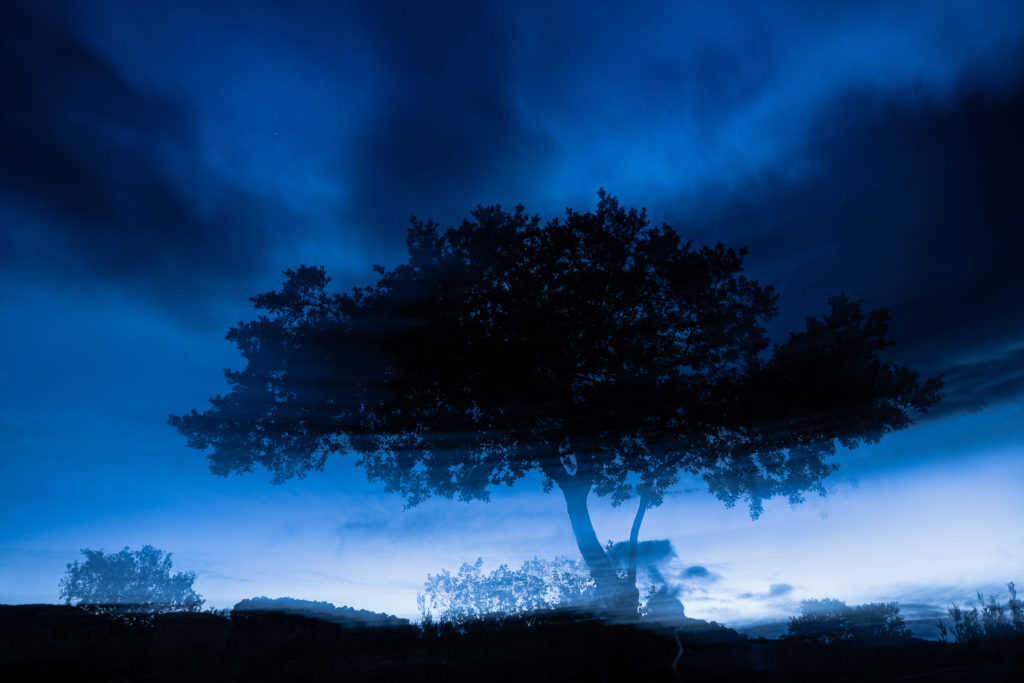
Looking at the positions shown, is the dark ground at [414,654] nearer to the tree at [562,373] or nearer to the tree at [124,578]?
the tree at [562,373]

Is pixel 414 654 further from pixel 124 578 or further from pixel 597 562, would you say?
pixel 124 578

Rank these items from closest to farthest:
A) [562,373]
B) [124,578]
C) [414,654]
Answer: [414,654] < [562,373] < [124,578]

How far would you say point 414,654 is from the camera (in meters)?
12.0

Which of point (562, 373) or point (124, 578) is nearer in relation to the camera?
point (562, 373)

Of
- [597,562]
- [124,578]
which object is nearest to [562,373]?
[597,562]

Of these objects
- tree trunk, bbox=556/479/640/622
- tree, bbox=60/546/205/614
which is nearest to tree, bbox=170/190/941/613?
tree trunk, bbox=556/479/640/622

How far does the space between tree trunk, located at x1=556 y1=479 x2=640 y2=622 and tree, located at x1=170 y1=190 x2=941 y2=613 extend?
0.06 m

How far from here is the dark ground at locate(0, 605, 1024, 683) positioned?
1006 cm

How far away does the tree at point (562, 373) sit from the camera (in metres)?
18.6

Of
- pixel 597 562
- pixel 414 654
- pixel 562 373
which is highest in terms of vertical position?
pixel 562 373

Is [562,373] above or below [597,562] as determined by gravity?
above

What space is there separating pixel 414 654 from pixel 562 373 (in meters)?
9.57

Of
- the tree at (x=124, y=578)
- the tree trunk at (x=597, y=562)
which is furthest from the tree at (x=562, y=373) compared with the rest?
the tree at (x=124, y=578)

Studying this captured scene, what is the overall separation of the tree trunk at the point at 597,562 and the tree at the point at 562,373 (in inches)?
2.5
